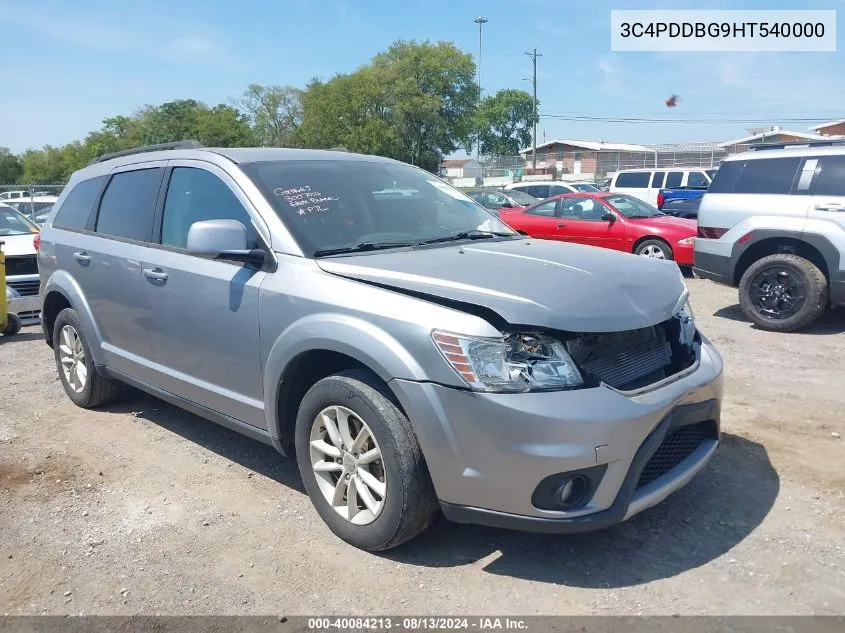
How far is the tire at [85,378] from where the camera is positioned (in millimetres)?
→ 5250

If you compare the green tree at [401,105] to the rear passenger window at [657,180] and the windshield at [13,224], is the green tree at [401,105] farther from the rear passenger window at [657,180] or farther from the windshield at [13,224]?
the windshield at [13,224]

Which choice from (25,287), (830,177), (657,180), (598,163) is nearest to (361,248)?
(830,177)

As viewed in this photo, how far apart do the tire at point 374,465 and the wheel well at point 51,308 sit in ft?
9.97

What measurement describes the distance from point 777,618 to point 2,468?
4308 millimetres

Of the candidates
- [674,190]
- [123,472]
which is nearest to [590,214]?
[674,190]

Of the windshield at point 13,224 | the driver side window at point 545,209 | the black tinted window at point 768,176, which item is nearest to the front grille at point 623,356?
the black tinted window at point 768,176

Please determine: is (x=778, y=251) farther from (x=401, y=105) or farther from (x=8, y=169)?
(x=8, y=169)

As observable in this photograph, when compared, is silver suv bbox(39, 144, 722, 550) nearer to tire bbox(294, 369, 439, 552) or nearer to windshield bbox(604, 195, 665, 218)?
tire bbox(294, 369, 439, 552)

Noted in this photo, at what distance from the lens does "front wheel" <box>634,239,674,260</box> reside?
11.7 m

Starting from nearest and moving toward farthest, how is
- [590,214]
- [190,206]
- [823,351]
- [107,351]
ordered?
[190,206]
[107,351]
[823,351]
[590,214]

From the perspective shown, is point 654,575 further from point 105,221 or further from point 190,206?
point 105,221

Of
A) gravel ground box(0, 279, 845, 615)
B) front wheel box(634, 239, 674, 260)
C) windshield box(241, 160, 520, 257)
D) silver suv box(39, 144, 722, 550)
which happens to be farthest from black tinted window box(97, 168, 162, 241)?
front wheel box(634, 239, 674, 260)

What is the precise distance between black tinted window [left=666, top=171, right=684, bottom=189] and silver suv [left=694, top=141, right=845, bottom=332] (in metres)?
12.8

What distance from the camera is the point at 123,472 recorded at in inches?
172
